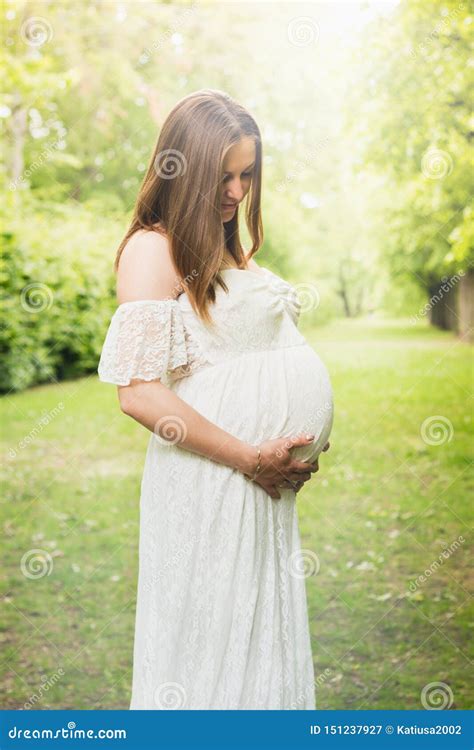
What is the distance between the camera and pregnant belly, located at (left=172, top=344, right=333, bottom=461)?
5.15 feet

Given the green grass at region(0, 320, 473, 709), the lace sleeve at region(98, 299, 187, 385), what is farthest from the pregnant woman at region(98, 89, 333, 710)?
the green grass at region(0, 320, 473, 709)

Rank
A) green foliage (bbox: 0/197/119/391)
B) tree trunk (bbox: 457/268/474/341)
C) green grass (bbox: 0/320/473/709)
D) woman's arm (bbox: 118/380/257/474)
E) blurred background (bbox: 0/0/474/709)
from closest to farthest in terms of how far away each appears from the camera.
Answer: woman's arm (bbox: 118/380/257/474), green grass (bbox: 0/320/473/709), blurred background (bbox: 0/0/474/709), green foliage (bbox: 0/197/119/391), tree trunk (bbox: 457/268/474/341)

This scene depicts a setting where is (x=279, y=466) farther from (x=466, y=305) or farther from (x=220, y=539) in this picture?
(x=466, y=305)

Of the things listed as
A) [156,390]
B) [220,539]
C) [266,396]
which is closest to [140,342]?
[156,390]

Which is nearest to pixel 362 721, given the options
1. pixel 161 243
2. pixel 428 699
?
pixel 428 699

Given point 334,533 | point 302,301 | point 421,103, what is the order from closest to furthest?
point 334,533 → point 421,103 → point 302,301

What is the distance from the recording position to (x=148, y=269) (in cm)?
148

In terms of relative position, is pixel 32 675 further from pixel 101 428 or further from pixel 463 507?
pixel 101 428

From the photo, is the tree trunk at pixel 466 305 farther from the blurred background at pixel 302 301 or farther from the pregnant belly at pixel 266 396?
the pregnant belly at pixel 266 396

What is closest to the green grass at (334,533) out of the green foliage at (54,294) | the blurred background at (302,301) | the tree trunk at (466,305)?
the blurred background at (302,301)

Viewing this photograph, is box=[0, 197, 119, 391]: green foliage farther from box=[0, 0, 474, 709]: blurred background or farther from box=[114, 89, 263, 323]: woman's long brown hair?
box=[114, 89, 263, 323]: woman's long brown hair

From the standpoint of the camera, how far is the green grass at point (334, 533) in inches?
116

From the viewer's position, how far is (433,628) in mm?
3201

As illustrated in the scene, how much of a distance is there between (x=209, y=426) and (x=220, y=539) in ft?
0.69
